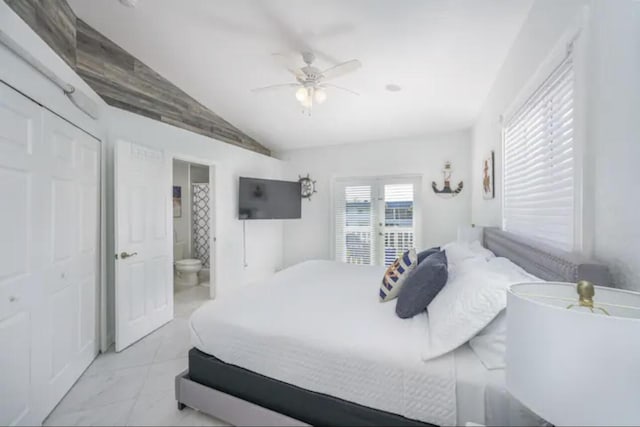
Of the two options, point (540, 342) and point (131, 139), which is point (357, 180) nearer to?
point (131, 139)

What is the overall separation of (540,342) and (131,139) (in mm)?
3449

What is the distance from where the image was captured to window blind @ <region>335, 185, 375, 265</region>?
4.88 meters

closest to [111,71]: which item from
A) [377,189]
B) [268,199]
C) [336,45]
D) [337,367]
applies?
[336,45]

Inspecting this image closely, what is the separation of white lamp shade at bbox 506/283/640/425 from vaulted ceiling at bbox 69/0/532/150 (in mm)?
2248

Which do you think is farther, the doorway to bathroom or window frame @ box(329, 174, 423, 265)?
the doorway to bathroom

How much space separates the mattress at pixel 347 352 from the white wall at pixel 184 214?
3.93 m

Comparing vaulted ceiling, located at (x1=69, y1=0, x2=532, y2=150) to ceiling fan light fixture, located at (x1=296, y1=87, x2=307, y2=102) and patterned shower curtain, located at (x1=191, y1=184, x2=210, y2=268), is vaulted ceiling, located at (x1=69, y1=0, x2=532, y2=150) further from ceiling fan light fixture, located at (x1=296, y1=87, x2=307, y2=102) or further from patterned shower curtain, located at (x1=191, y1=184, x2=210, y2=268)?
patterned shower curtain, located at (x1=191, y1=184, x2=210, y2=268)

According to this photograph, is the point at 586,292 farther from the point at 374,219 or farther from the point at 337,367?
the point at 374,219

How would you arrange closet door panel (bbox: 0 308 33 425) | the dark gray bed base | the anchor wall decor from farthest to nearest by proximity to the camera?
1. the anchor wall decor
2. closet door panel (bbox: 0 308 33 425)
3. the dark gray bed base

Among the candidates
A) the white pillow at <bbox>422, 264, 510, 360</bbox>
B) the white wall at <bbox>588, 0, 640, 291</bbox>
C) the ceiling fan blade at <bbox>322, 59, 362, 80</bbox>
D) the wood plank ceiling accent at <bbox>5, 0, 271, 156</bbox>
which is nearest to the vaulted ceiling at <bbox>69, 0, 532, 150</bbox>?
the wood plank ceiling accent at <bbox>5, 0, 271, 156</bbox>

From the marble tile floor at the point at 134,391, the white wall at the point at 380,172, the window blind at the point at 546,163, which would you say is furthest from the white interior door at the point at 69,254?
the white wall at the point at 380,172

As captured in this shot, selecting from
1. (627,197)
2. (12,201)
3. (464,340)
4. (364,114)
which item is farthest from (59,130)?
(364,114)

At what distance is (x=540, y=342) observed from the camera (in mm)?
655

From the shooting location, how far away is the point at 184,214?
5535 millimetres
